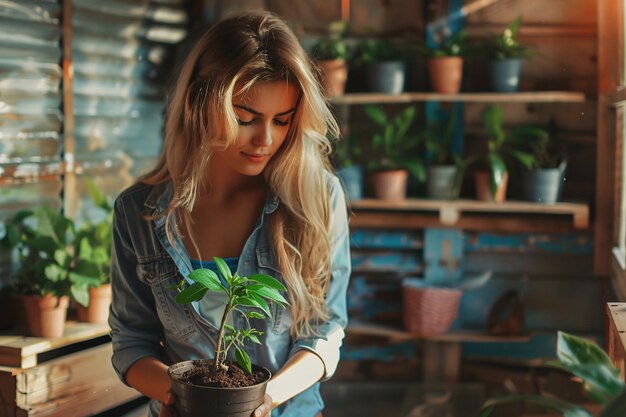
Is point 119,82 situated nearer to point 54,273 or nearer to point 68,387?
point 54,273

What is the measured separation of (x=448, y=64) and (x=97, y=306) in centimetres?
171

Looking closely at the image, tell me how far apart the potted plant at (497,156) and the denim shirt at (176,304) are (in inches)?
66.3

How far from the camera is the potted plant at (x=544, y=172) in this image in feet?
10.8

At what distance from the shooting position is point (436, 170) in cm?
345

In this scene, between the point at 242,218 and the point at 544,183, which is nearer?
the point at 242,218

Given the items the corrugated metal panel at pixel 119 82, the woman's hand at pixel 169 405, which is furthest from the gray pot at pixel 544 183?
the woman's hand at pixel 169 405

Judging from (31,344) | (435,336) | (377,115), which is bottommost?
(435,336)

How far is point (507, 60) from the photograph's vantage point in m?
3.33

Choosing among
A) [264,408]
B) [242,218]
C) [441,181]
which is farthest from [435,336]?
[264,408]

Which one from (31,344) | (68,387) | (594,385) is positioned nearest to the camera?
(594,385)

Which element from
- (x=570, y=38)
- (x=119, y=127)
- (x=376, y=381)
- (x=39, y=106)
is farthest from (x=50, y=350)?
(x=570, y=38)

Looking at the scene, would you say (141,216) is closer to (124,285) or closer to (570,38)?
(124,285)

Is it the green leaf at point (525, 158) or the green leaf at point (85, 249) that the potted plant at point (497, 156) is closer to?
the green leaf at point (525, 158)

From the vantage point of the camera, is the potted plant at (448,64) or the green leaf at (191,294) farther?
the potted plant at (448,64)
